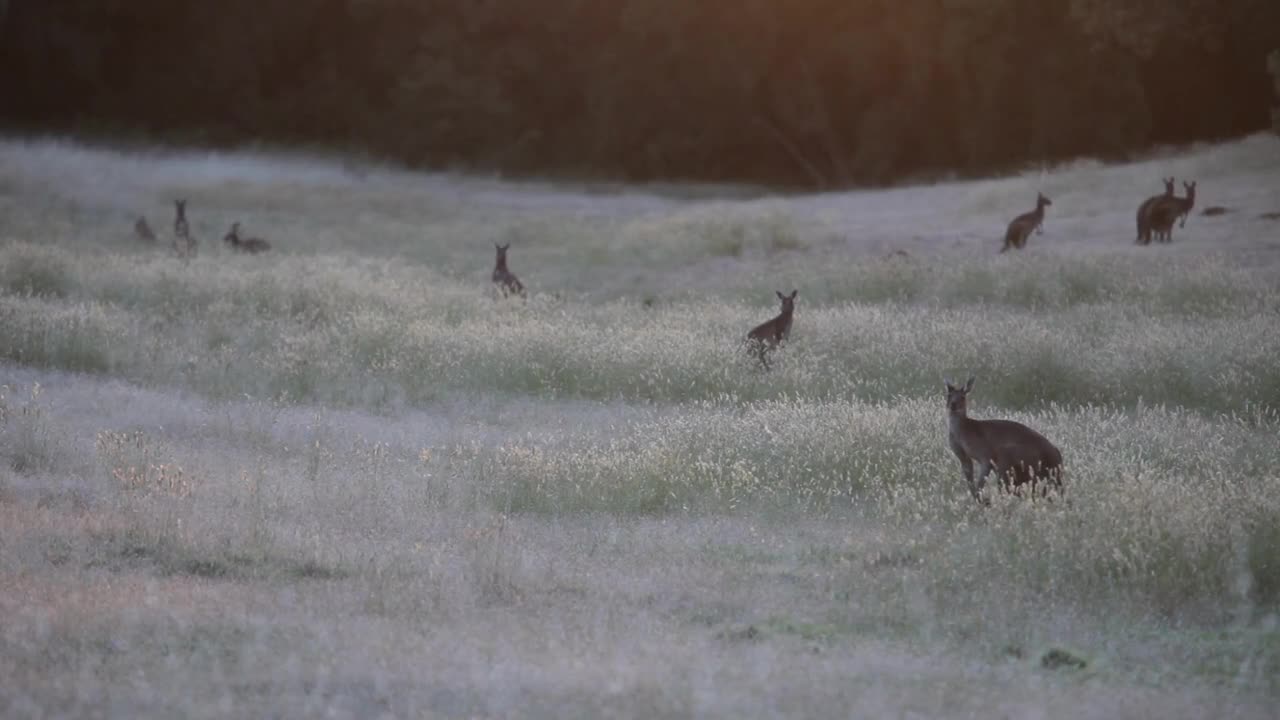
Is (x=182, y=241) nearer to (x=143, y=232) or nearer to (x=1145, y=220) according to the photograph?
(x=143, y=232)

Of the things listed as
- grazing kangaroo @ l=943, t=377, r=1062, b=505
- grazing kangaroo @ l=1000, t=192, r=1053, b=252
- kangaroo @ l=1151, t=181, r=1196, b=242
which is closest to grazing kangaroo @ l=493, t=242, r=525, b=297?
grazing kangaroo @ l=1000, t=192, r=1053, b=252

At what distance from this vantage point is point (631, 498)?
9719mm

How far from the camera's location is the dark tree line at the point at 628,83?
43.4 meters

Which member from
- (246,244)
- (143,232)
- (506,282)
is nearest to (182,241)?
(246,244)

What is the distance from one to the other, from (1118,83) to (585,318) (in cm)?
2850

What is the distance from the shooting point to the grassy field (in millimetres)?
6449

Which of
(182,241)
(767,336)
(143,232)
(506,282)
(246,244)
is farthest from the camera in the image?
(143,232)

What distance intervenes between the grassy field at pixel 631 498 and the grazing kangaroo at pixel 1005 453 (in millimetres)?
233

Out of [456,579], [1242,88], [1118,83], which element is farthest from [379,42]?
[456,579]

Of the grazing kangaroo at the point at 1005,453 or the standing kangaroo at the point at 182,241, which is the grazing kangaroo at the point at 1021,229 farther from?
the grazing kangaroo at the point at 1005,453

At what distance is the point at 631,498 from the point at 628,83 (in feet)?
136

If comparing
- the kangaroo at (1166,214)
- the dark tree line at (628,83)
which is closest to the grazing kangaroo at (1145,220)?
the kangaroo at (1166,214)

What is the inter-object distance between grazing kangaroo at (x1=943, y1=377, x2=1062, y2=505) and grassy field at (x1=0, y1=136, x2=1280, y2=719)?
23 centimetres

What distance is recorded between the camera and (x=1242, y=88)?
42156 mm
